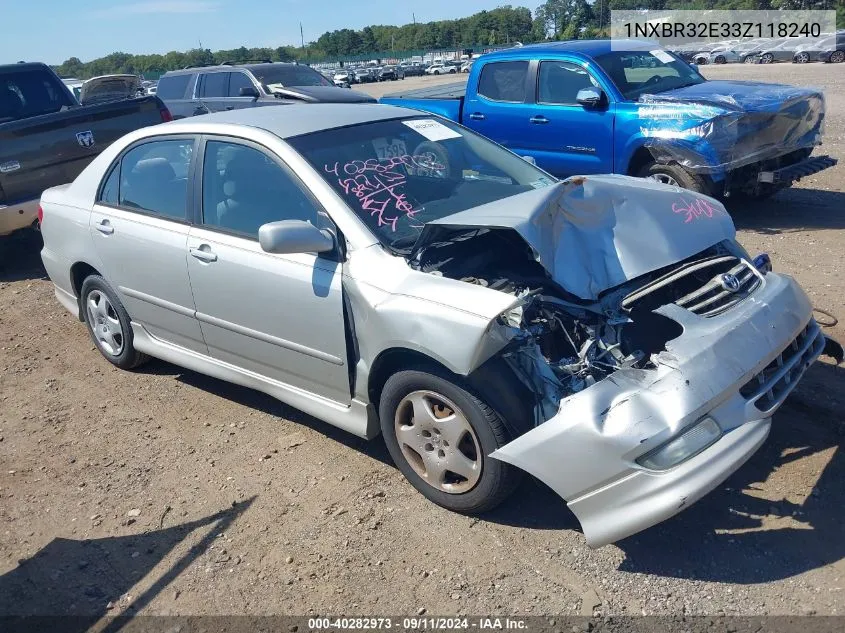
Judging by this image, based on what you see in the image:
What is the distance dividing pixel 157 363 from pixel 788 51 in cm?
4117

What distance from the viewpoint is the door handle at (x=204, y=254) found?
411 centimetres

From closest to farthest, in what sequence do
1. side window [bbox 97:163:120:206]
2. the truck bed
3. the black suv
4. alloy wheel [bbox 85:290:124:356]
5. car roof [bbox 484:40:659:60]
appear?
side window [bbox 97:163:120:206] → alloy wheel [bbox 85:290:124:356] → car roof [bbox 484:40:659:60] → the truck bed → the black suv

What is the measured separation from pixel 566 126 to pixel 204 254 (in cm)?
521

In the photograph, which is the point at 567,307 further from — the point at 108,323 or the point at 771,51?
the point at 771,51

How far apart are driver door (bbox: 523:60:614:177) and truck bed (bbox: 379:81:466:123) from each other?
1021mm

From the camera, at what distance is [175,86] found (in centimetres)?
1390

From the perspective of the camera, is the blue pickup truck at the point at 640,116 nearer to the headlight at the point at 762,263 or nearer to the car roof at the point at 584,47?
the car roof at the point at 584,47

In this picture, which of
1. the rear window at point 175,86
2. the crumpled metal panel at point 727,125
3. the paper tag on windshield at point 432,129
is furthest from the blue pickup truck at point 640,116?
the rear window at point 175,86

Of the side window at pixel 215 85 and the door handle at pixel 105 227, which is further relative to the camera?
the side window at pixel 215 85

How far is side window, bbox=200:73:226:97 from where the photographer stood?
1333 centimetres

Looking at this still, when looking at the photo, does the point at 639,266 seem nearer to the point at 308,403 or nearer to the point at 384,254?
the point at 384,254

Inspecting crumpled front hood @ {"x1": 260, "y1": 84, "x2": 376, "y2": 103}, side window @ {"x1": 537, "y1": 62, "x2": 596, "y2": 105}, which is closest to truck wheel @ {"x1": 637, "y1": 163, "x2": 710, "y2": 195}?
side window @ {"x1": 537, "y1": 62, "x2": 596, "y2": 105}

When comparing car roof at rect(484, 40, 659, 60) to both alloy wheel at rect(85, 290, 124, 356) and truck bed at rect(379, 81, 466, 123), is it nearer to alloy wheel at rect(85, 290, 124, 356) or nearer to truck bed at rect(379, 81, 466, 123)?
truck bed at rect(379, 81, 466, 123)

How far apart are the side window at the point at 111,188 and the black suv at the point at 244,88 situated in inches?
303
